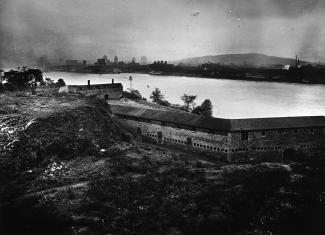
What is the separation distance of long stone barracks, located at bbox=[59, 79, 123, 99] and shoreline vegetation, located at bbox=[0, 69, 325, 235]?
1912 centimetres

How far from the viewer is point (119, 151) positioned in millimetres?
21891

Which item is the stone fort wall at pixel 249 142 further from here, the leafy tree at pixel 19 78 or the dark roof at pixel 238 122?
the leafy tree at pixel 19 78

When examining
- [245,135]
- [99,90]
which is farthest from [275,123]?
[99,90]

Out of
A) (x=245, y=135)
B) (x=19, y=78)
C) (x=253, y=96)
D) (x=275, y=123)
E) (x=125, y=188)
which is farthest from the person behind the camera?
(x=253, y=96)

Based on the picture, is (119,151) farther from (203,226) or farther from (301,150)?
(301,150)

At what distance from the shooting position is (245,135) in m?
24.9

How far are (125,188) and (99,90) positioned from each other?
1301 inches

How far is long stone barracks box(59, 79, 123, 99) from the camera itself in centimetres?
4475

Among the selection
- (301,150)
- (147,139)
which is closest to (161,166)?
(147,139)

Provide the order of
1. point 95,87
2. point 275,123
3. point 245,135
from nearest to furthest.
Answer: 1. point 245,135
2. point 275,123
3. point 95,87

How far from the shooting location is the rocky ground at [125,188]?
42.4 ft

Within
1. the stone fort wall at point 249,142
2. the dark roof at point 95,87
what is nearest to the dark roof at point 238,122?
the stone fort wall at point 249,142

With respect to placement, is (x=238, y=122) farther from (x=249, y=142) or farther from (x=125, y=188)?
(x=125, y=188)

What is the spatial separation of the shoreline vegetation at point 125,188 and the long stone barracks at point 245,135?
1476 mm
